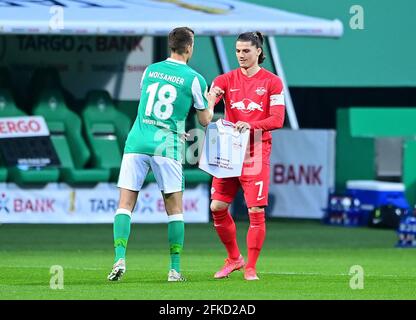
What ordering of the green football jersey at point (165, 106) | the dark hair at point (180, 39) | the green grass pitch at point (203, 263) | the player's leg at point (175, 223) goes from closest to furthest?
the green grass pitch at point (203, 263) < the dark hair at point (180, 39) < the green football jersey at point (165, 106) < the player's leg at point (175, 223)

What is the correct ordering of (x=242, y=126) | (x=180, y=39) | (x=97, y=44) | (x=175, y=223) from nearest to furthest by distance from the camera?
(x=180, y=39), (x=175, y=223), (x=242, y=126), (x=97, y=44)

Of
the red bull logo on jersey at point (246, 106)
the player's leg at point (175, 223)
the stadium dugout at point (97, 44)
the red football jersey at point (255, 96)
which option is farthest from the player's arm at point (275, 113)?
the stadium dugout at point (97, 44)

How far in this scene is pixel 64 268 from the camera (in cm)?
1494

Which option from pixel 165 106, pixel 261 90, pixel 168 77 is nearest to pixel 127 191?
pixel 165 106

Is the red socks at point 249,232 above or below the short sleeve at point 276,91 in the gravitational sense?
below

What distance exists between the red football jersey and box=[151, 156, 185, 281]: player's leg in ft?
3.11

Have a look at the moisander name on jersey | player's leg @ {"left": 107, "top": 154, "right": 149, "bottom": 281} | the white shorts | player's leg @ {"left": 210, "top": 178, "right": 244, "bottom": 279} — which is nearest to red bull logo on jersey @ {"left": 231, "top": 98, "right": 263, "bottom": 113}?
player's leg @ {"left": 210, "top": 178, "right": 244, "bottom": 279}

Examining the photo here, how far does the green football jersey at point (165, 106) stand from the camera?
12.8 meters

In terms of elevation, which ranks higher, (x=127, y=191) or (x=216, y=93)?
(x=216, y=93)

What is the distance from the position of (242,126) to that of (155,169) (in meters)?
0.91

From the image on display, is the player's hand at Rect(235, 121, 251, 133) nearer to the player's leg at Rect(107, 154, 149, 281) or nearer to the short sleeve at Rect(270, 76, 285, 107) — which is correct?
the short sleeve at Rect(270, 76, 285, 107)

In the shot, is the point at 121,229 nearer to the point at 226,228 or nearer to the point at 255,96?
the point at 226,228

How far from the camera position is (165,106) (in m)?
A: 12.8

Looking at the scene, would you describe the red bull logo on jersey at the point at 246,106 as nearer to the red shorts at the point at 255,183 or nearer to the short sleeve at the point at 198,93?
the red shorts at the point at 255,183
